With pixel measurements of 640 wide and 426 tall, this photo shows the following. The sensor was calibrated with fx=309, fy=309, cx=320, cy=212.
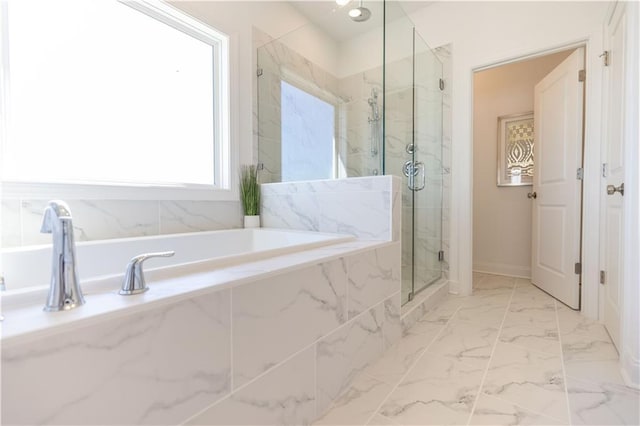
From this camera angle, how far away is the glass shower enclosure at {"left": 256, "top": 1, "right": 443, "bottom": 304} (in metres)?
2.22

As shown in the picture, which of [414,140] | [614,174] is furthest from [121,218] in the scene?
[614,174]

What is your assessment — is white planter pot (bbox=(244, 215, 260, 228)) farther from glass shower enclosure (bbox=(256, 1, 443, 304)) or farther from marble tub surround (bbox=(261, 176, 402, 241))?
glass shower enclosure (bbox=(256, 1, 443, 304))

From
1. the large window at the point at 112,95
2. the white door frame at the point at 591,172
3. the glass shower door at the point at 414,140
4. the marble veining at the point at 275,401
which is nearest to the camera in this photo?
the marble veining at the point at 275,401

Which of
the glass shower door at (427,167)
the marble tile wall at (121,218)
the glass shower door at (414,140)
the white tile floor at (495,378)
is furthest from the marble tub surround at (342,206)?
the glass shower door at (427,167)

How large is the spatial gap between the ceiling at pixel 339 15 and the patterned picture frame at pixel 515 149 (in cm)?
150

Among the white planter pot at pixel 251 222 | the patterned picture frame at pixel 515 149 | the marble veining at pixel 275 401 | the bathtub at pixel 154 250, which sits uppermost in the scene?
the patterned picture frame at pixel 515 149

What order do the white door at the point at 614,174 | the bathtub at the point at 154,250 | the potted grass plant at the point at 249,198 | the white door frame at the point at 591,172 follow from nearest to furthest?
1. the bathtub at the point at 154,250
2. the white door at the point at 614,174
3. the white door frame at the point at 591,172
4. the potted grass plant at the point at 249,198

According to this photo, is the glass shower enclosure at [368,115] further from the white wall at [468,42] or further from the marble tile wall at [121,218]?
the marble tile wall at [121,218]

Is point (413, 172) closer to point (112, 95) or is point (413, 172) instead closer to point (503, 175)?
point (503, 175)

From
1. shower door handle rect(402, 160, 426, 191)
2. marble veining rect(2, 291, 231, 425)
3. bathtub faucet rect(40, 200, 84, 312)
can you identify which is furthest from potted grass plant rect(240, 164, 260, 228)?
bathtub faucet rect(40, 200, 84, 312)

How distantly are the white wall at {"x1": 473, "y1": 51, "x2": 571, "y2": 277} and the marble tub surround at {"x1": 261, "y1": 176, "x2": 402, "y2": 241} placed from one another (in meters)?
2.17

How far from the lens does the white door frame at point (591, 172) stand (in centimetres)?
205

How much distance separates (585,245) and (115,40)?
325 cm

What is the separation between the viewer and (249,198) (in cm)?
228
